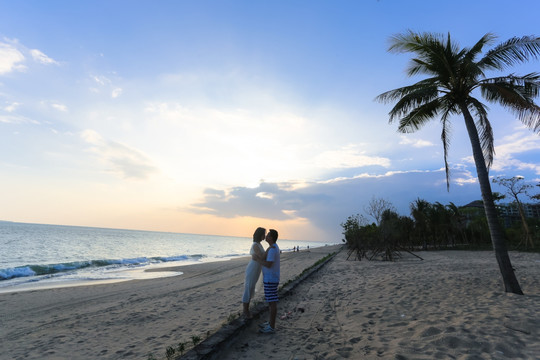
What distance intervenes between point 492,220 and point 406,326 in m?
4.26

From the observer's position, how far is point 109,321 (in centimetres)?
709

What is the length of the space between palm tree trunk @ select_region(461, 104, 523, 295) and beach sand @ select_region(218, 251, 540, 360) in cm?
39

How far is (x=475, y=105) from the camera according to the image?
26.9ft

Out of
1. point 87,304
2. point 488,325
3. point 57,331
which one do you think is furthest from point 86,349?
point 488,325

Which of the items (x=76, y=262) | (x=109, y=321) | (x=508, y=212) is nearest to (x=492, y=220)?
(x=109, y=321)

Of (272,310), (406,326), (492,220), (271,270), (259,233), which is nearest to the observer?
(271,270)

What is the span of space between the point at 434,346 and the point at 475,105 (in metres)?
7.21

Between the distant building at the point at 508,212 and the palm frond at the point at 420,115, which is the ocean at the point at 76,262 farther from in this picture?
the distant building at the point at 508,212

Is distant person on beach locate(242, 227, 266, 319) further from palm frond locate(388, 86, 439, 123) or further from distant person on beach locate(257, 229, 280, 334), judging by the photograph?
palm frond locate(388, 86, 439, 123)

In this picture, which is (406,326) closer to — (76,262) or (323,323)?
(323,323)

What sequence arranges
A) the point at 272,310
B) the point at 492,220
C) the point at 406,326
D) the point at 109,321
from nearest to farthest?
the point at 272,310 < the point at 406,326 < the point at 109,321 < the point at 492,220

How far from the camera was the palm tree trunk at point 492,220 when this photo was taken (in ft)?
23.1

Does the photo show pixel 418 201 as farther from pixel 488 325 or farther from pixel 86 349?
pixel 86 349

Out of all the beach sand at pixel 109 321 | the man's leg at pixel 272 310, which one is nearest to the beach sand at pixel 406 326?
the man's leg at pixel 272 310
